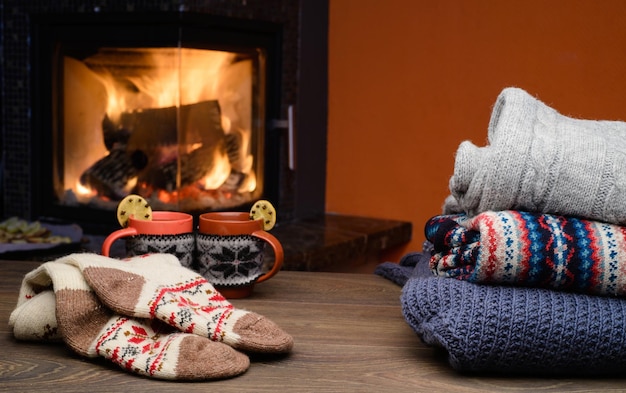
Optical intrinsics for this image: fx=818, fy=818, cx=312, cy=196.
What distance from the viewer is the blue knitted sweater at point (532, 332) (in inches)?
27.7

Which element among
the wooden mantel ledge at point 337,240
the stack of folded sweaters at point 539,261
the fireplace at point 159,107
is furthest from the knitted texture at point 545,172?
the fireplace at point 159,107

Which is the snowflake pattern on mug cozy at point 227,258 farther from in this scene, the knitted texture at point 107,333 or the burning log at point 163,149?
the burning log at point 163,149

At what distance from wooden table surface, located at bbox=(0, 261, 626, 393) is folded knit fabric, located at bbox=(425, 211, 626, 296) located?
0.09 m

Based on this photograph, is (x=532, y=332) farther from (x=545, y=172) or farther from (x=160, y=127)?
(x=160, y=127)

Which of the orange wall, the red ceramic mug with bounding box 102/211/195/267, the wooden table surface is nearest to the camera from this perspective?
the wooden table surface

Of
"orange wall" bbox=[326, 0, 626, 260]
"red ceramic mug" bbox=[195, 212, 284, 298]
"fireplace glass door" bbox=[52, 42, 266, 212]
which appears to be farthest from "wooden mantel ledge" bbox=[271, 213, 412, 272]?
"red ceramic mug" bbox=[195, 212, 284, 298]

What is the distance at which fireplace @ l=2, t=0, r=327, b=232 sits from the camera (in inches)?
88.4

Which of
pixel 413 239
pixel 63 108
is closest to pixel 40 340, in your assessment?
pixel 63 108

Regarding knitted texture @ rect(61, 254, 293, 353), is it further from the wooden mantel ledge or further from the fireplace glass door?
the fireplace glass door

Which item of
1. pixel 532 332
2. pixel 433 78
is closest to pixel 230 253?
pixel 532 332

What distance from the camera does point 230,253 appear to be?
0.95 metres

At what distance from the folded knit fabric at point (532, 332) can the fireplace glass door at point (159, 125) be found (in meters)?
1.61

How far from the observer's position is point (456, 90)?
8.01ft

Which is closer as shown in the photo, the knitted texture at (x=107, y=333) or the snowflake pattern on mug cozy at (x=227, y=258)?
the knitted texture at (x=107, y=333)
